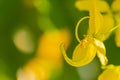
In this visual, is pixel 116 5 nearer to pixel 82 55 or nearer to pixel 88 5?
pixel 88 5

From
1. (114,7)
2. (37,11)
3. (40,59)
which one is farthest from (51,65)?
(114,7)

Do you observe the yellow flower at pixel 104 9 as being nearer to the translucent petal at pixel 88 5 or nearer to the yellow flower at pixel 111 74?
the translucent petal at pixel 88 5

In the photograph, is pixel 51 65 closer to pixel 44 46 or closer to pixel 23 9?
pixel 44 46

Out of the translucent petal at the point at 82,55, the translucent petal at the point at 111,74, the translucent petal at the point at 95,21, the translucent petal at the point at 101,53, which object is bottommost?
the translucent petal at the point at 111,74

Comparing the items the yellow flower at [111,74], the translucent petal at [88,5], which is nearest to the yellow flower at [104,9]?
the translucent petal at [88,5]

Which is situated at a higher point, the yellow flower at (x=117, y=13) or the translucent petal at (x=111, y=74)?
the yellow flower at (x=117, y=13)

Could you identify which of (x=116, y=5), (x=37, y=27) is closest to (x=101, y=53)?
(x=116, y=5)
